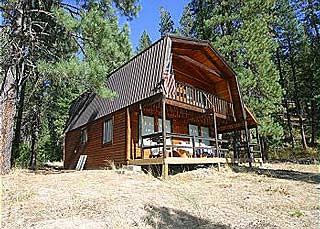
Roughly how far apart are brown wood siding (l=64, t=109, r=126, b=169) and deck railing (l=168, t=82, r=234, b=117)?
2.69 m

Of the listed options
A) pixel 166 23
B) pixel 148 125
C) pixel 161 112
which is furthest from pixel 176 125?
pixel 166 23

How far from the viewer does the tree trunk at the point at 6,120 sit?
387 inches

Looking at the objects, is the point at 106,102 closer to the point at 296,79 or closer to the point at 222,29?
the point at 222,29

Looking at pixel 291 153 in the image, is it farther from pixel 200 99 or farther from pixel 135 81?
pixel 135 81

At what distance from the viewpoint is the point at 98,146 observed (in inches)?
594

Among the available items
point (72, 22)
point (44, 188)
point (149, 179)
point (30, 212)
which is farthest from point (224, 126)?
point (30, 212)

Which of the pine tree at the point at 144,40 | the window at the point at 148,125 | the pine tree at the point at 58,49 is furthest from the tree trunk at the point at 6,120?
the pine tree at the point at 144,40

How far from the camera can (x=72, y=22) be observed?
1055 cm

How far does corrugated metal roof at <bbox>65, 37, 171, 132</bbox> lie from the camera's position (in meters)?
11.6

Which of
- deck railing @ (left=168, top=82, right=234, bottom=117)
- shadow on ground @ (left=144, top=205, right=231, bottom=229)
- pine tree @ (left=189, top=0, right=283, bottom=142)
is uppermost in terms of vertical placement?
pine tree @ (left=189, top=0, right=283, bottom=142)

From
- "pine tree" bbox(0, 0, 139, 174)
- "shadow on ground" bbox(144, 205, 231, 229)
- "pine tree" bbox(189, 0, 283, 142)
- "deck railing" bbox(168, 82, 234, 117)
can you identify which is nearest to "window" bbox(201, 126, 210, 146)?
"deck railing" bbox(168, 82, 234, 117)

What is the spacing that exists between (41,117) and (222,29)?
1767 cm

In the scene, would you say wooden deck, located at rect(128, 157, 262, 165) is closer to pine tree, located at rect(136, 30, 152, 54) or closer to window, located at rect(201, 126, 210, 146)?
window, located at rect(201, 126, 210, 146)

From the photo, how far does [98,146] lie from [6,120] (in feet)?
18.6
